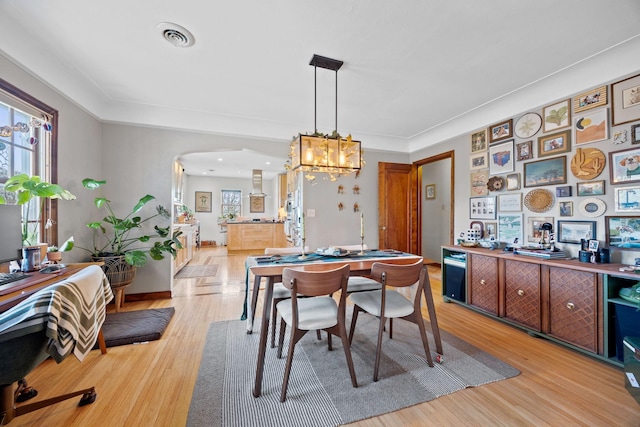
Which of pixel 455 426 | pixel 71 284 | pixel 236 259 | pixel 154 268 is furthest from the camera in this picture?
pixel 236 259

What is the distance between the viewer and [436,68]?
247 cm

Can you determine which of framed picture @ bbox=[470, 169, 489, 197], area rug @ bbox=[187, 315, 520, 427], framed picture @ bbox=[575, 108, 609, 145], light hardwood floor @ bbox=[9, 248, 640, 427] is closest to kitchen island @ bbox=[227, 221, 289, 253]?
light hardwood floor @ bbox=[9, 248, 640, 427]

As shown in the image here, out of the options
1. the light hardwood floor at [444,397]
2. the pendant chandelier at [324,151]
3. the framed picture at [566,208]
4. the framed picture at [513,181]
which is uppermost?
the pendant chandelier at [324,151]

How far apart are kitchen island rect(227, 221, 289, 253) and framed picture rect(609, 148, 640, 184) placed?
6.31 meters

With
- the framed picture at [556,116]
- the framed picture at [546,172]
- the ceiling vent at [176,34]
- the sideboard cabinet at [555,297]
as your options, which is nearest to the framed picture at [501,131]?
the framed picture at [556,116]

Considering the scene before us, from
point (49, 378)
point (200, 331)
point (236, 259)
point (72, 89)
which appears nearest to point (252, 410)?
point (200, 331)

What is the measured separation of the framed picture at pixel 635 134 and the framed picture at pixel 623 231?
2.11 feet

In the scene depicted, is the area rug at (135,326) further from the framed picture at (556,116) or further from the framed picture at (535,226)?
the framed picture at (556,116)

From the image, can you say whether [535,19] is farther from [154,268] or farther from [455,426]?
[154,268]

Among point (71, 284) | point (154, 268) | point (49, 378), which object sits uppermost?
point (71, 284)

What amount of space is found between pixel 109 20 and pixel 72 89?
128 centimetres

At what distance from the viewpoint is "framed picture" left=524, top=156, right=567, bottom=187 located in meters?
2.66

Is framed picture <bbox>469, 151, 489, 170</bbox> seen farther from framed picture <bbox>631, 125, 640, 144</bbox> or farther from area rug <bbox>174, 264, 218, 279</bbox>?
area rug <bbox>174, 264, 218, 279</bbox>

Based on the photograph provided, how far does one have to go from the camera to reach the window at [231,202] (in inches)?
371
